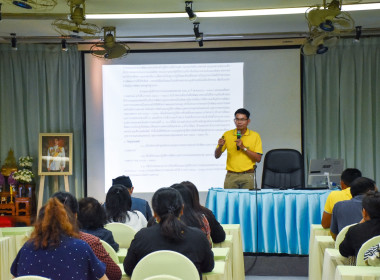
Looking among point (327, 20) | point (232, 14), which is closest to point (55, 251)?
point (327, 20)

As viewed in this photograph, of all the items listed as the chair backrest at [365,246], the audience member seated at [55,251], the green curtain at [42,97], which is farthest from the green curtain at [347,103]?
the audience member seated at [55,251]

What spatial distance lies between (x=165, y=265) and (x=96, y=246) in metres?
0.43

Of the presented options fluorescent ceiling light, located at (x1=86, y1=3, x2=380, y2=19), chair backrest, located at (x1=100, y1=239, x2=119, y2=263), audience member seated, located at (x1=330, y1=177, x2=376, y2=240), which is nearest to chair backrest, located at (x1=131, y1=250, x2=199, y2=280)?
chair backrest, located at (x1=100, y1=239, x2=119, y2=263)

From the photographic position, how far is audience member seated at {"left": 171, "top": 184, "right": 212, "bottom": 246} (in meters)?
4.10

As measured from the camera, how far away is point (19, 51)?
377 inches

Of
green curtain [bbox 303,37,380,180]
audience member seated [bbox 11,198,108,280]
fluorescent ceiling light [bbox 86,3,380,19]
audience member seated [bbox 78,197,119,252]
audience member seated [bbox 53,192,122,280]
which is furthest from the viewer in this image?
green curtain [bbox 303,37,380,180]

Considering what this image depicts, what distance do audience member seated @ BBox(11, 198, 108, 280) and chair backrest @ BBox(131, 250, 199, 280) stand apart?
27 cm

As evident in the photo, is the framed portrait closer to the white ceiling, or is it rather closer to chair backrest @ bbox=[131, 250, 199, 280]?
the white ceiling

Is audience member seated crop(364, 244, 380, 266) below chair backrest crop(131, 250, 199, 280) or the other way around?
below

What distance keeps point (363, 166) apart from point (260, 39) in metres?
2.54

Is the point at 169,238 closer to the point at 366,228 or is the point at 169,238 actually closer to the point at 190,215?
the point at 190,215

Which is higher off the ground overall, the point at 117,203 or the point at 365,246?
the point at 117,203

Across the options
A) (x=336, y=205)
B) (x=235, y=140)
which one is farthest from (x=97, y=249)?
(x=235, y=140)

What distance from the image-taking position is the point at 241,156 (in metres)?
7.46
